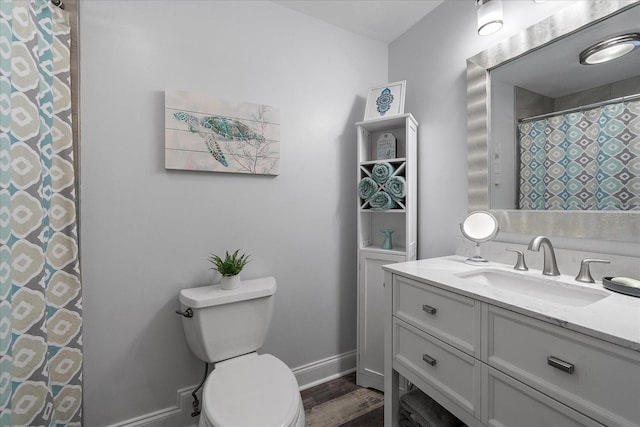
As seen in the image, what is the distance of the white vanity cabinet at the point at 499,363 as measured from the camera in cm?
63

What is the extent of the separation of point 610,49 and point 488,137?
49 cm

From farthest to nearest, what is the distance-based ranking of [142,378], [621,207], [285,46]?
[285,46] < [142,378] < [621,207]

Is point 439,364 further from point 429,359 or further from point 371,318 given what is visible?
point 371,318

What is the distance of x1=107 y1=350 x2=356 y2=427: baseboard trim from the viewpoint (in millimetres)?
1364

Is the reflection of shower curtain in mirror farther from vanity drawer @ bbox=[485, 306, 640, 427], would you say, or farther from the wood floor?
the wood floor

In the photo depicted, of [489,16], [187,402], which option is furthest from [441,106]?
[187,402]

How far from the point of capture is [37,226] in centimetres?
99

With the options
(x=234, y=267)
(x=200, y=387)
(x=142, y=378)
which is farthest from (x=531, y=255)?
(x=142, y=378)

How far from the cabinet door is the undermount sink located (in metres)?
0.51

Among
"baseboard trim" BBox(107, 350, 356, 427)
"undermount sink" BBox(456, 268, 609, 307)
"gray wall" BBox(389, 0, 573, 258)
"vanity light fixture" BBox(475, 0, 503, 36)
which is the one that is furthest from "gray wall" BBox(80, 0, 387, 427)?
"undermount sink" BBox(456, 268, 609, 307)

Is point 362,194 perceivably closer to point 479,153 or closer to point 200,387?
point 479,153

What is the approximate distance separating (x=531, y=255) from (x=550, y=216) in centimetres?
19

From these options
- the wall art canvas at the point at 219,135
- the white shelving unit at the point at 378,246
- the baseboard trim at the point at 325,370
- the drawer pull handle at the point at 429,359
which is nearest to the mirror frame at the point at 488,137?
the white shelving unit at the point at 378,246

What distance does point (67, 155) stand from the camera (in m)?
1.16
